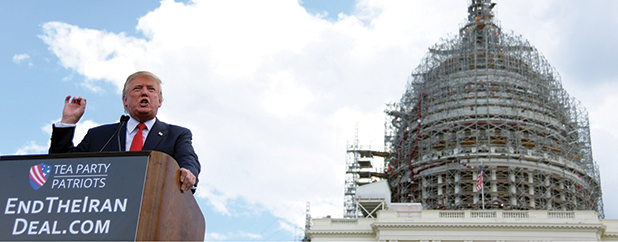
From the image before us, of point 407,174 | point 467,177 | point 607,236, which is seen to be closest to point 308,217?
point 407,174

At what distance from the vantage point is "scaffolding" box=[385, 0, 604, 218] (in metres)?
59.0

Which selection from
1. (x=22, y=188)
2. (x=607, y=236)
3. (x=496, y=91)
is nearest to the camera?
(x=22, y=188)

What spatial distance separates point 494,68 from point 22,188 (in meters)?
70.2

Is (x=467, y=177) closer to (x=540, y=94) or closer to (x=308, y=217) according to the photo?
(x=540, y=94)

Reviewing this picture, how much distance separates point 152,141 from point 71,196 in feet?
3.67

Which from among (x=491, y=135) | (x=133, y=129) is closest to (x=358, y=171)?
(x=491, y=135)

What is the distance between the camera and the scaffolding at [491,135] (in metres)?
59.0

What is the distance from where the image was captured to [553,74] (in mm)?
71438

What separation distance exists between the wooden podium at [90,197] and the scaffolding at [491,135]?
179 feet

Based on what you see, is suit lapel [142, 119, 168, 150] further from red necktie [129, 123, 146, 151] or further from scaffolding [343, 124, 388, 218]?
scaffolding [343, 124, 388, 218]

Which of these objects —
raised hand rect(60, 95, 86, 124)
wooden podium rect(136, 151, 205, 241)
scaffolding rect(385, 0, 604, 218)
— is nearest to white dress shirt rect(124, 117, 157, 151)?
raised hand rect(60, 95, 86, 124)

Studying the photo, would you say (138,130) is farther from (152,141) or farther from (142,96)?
(142,96)

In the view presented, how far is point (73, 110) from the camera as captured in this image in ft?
15.6

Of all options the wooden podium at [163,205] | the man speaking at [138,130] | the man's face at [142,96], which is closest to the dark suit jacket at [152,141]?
the man speaking at [138,130]
